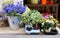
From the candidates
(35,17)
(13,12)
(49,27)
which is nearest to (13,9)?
(13,12)

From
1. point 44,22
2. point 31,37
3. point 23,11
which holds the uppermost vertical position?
point 23,11

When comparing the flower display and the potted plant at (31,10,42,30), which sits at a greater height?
the flower display

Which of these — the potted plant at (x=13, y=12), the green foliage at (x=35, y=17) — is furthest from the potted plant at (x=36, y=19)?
the potted plant at (x=13, y=12)

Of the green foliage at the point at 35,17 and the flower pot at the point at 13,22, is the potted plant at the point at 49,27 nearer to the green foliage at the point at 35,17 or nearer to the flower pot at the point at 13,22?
the green foliage at the point at 35,17

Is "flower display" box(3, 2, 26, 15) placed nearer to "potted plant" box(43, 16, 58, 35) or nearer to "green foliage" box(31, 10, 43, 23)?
"green foliage" box(31, 10, 43, 23)

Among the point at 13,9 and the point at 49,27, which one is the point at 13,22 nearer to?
the point at 13,9

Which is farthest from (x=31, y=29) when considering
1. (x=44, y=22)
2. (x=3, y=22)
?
(x=3, y=22)

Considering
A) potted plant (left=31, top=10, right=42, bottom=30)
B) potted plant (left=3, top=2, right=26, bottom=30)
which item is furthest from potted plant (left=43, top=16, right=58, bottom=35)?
potted plant (left=3, top=2, right=26, bottom=30)

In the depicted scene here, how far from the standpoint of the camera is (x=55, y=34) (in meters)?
1.25

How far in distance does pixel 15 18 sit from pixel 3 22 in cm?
24

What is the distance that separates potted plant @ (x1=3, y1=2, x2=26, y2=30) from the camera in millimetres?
1229

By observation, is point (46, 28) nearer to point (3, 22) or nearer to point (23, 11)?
point (23, 11)

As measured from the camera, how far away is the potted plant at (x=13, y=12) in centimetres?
123

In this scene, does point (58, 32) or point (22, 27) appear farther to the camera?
point (22, 27)
